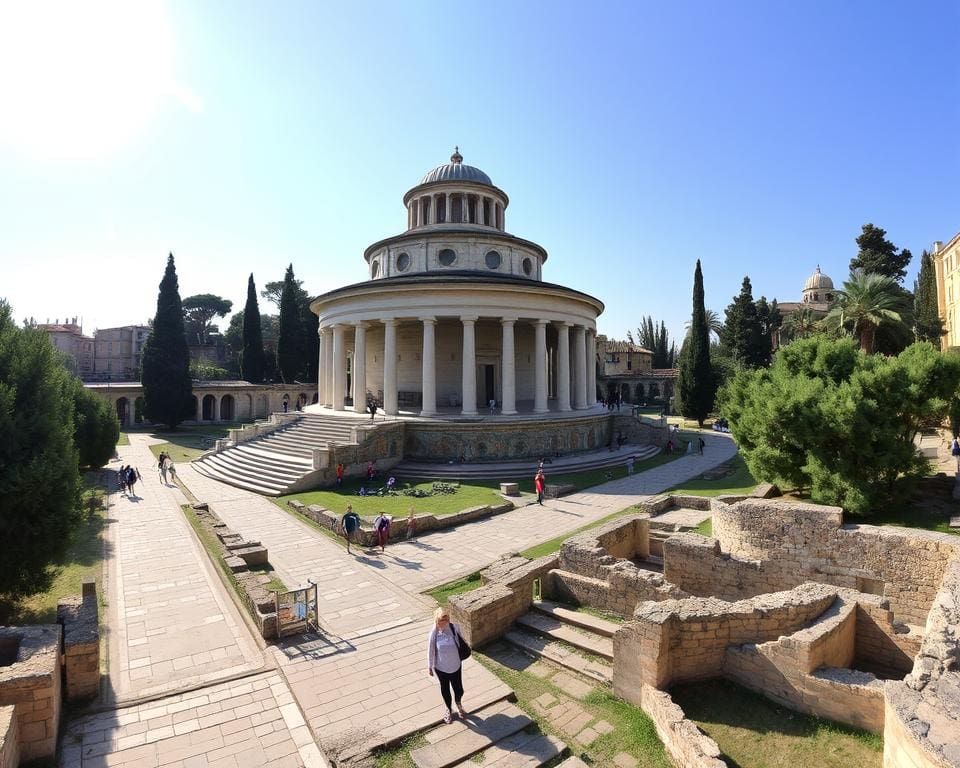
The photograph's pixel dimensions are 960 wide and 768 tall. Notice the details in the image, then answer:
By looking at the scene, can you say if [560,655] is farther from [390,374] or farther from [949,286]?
[949,286]

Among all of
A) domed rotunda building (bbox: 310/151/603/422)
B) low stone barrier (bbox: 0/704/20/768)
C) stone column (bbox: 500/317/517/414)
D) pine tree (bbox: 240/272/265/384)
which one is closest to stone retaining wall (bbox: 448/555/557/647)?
low stone barrier (bbox: 0/704/20/768)

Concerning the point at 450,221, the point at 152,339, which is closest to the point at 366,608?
the point at 450,221

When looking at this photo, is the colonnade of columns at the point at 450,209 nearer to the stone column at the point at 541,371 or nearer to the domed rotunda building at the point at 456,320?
the domed rotunda building at the point at 456,320

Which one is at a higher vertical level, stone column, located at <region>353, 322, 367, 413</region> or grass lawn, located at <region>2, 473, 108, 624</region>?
stone column, located at <region>353, 322, 367, 413</region>

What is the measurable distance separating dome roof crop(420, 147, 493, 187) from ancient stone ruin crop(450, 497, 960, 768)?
28.6m

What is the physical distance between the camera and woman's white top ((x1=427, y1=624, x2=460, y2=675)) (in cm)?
700

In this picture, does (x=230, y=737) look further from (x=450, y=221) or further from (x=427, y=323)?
(x=450, y=221)

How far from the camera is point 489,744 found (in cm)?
675

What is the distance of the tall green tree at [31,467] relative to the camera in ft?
29.2

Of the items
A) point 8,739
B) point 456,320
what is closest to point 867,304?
point 456,320

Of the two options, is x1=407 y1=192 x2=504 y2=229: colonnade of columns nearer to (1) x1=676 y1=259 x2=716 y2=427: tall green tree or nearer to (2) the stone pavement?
(1) x1=676 y1=259 x2=716 y2=427: tall green tree

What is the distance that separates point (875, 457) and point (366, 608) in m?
12.7

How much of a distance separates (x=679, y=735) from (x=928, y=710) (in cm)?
266

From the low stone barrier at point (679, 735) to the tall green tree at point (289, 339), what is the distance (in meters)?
54.8
